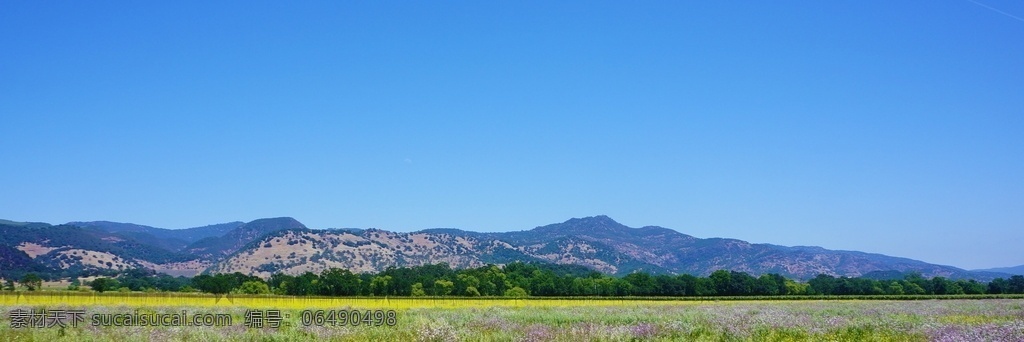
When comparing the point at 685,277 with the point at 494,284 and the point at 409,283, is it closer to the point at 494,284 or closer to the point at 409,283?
the point at 494,284

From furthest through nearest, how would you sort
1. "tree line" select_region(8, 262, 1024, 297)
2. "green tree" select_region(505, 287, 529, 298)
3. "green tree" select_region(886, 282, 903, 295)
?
"green tree" select_region(886, 282, 903, 295)
"green tree" select_region(505, 287, 529, 298)
"tree line" select_region(8, 262, 1024, 297)

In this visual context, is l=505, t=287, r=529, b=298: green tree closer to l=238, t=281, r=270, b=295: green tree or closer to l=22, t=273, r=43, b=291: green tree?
l=238, t=281, r=270, b=295: green tree

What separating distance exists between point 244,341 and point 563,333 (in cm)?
746

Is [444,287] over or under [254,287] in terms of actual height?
under

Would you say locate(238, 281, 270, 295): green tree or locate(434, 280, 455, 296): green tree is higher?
locate(238, 281, 270, 295): green tree

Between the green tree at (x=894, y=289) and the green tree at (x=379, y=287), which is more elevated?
the green tree at (x=379, y=287)

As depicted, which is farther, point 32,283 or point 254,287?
point 254,287

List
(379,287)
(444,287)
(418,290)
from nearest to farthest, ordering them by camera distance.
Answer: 1. (379,287)
2. (418,290)
3. (444,287)

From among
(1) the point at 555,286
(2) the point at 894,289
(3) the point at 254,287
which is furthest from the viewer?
(1) the point at 555,286

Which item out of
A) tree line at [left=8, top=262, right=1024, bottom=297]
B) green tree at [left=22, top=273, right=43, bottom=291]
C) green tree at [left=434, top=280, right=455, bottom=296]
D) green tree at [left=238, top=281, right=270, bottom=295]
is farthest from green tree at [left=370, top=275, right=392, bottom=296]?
green tree at [left=22, top=273, right=43, bottom=291]

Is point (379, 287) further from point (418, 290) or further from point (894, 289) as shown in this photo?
point (894, 289)

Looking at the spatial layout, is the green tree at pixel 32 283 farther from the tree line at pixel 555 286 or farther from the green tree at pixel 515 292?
the green tree at pixel 515 292

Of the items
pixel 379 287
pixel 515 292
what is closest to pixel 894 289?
pixel 515 292

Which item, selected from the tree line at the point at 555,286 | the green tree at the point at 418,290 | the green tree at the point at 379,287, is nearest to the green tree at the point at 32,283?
the tree line at the point at 555,286
